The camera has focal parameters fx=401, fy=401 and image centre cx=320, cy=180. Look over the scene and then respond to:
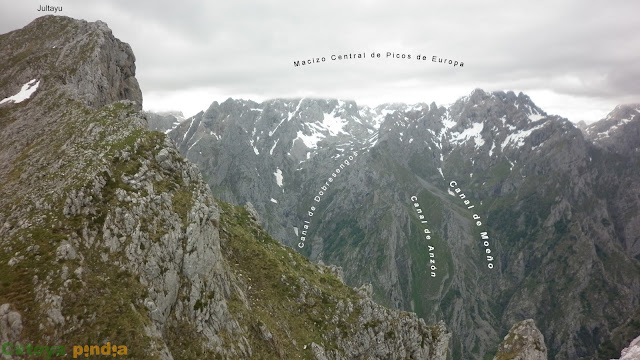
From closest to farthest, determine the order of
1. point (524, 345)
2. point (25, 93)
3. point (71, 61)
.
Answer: point (25, 93) < point (71, 61) < point (524, 345)

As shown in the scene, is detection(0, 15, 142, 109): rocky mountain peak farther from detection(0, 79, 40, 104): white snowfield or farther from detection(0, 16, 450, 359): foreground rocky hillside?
detection(0, 79, 40, 104): white snowfield

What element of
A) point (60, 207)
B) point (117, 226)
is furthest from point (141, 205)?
point (60, 207)

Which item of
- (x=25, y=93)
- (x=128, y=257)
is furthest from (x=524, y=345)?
(x=25, y=93)

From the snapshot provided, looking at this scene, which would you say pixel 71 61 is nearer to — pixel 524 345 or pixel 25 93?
pixel 25 93

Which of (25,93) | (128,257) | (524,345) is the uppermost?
(25,93)

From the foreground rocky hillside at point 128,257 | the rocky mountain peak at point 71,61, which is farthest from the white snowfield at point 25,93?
the rocky mountain peak at point 71,61

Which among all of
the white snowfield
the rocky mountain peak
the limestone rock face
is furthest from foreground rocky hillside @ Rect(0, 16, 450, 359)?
the limestone rock face

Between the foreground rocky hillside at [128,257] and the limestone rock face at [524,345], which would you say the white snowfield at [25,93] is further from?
the limestone rock face at [524,345]
